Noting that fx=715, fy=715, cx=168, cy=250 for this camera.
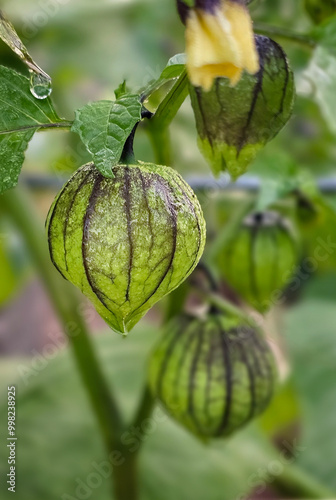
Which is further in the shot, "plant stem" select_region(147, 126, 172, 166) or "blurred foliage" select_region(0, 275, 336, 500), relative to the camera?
"blurred foliage" select_region(0, 275, 336, 500)

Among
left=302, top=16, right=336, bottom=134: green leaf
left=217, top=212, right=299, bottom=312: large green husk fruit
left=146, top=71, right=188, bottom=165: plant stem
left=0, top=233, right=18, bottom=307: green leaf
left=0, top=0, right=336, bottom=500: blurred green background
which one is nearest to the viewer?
left=146, top=71, right=188, bottom=165: plant stem

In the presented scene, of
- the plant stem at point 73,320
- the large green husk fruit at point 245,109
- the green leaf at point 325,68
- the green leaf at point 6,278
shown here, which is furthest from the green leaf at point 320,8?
the green leaf at point 6,278

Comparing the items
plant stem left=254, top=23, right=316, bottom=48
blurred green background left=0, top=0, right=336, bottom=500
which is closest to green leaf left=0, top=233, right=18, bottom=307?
blurred green background left=0, top=0, right=336, bottom=500

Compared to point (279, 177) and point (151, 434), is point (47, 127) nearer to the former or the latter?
point (279, 177)

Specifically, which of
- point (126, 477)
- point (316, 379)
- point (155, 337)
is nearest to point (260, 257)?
point (126, 477)

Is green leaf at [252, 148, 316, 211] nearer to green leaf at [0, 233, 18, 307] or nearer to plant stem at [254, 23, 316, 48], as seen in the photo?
plant stem at [254, 23, 316, 48]

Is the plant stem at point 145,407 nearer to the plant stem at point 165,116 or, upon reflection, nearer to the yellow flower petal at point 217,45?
the plant stem at point 165,116

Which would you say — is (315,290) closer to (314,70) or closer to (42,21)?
(42,21)
